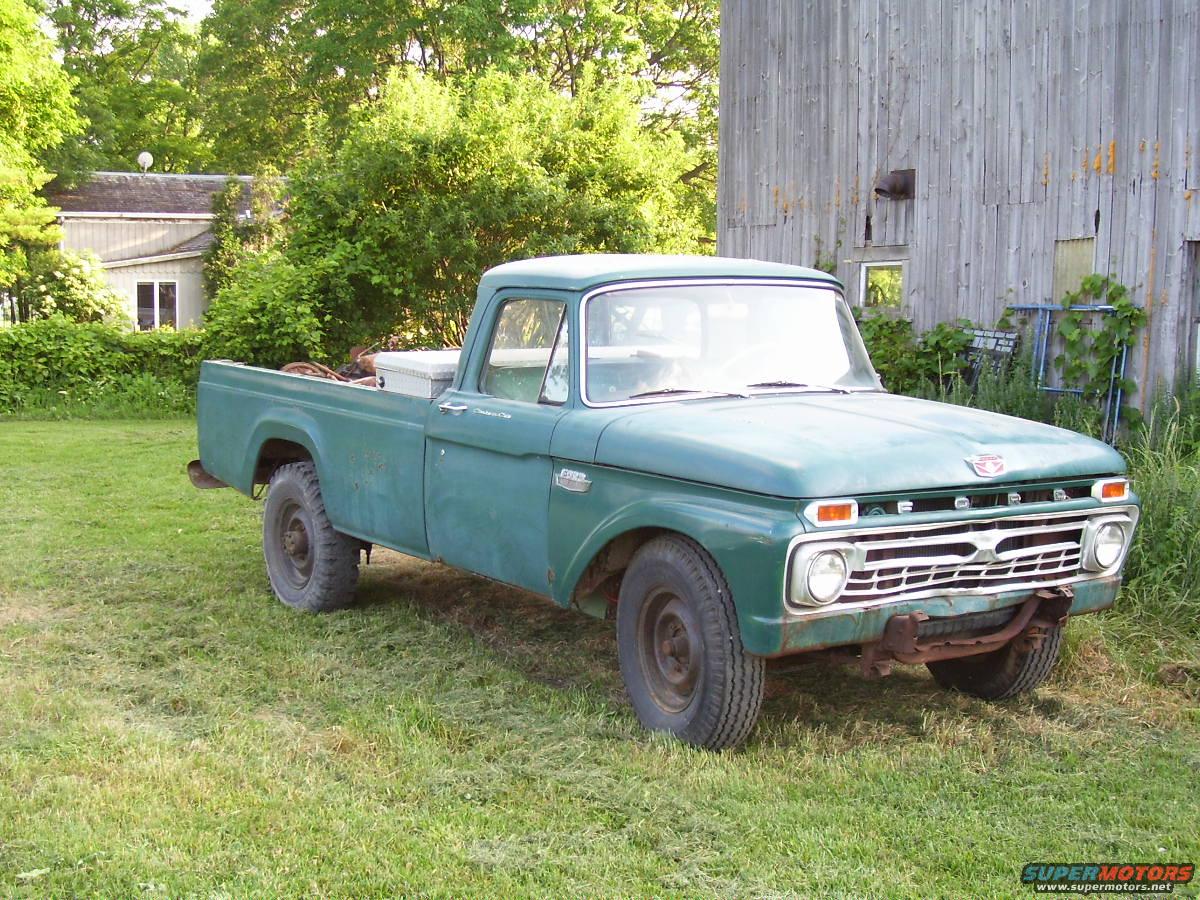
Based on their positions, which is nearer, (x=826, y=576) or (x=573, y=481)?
(x=826, y=576)

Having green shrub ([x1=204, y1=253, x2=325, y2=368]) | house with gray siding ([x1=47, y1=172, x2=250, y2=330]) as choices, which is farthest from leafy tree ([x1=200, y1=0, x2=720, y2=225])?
green shrub ([x1=204, y1=253, x2=325, y2=368])

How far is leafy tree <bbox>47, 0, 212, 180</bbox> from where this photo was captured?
41.4m

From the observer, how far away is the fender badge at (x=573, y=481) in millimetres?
5297

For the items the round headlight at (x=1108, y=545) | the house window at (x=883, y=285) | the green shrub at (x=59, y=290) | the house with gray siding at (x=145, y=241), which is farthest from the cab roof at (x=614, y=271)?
the house with gray siding at (x=145, y=241)

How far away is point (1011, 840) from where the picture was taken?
13.7 feet

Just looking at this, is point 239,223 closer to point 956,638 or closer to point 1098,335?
point 1098,335

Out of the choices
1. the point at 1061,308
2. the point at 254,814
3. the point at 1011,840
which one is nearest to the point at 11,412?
the point at 1061,308

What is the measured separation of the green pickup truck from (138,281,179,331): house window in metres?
25.5

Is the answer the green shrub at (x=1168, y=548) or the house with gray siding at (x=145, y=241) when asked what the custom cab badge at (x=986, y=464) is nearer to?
the green shrub at (x=1168, y=548)

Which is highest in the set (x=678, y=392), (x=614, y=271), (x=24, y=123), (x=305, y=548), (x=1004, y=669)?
(x=24, y=123)

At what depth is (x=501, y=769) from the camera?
475 centimetres

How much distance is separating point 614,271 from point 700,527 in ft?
4.94

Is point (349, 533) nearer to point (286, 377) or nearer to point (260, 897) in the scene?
point (286, 377)

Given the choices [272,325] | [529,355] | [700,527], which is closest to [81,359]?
[272,325]
